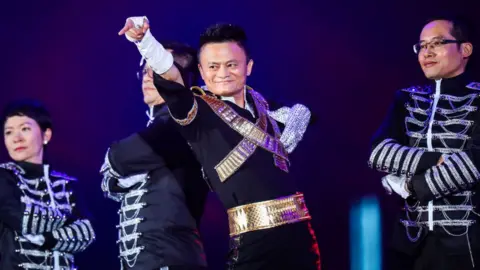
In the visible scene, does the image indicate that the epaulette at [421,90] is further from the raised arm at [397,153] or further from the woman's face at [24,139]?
the woman's face at [24,139]

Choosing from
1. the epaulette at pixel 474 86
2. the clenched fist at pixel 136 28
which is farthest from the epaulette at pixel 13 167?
the epaulette at pixel 474 86

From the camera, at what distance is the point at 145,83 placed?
12.7ft

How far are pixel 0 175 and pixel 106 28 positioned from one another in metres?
1.30

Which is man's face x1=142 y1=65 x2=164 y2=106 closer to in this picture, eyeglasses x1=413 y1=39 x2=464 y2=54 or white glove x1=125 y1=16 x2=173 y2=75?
white glove x1=125 y1=16 x2=173 y2=75

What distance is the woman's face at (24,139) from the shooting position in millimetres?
4203

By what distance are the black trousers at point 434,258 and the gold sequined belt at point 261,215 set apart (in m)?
0.60

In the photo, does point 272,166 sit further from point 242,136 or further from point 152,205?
point 152,205

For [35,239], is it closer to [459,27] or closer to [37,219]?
[37,219]

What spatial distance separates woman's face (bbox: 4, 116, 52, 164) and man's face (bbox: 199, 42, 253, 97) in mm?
1369

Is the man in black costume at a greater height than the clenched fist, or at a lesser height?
lesser

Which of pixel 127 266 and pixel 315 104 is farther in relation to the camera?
pixel 315 104

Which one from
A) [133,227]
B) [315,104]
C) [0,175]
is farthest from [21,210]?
[315,104]

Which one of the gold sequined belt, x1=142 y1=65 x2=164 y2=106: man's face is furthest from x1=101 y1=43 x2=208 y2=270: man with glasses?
the gold sequined belt

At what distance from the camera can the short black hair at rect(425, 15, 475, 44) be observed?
11.8 ft
